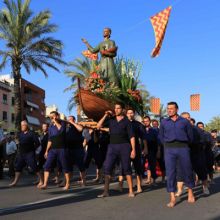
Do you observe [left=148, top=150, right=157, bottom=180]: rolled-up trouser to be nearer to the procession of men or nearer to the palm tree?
the procession of men

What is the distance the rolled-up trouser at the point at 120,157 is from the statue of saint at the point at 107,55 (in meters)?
3.38

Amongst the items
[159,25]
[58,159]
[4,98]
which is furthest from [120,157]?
[4,98]

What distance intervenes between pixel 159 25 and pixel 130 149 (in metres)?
5.62

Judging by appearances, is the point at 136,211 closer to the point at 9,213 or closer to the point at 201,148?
the point at 9,213

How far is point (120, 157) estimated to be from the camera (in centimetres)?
852

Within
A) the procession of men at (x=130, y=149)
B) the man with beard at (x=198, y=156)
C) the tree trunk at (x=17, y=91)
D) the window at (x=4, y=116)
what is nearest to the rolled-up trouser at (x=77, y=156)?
the procession of men at (x=130, y=149)

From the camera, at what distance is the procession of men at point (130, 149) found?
301 inches

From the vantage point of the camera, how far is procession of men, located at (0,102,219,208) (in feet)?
25.1

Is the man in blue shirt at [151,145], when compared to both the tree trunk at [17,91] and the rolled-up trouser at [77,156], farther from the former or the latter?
the tree trunk at [17,91]

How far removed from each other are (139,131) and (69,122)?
1628 mm

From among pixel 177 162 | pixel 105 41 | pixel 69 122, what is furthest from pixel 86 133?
pixel 177 162

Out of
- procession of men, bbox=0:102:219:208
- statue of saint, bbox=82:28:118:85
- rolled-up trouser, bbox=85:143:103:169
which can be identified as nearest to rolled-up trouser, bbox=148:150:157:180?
procession of men, bbox=0:102:219:208

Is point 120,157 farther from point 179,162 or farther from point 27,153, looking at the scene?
point 27,153

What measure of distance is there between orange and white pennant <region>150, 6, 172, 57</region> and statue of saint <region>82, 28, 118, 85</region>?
1327 millimetres
